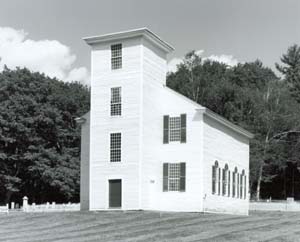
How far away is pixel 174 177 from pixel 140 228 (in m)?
10.6

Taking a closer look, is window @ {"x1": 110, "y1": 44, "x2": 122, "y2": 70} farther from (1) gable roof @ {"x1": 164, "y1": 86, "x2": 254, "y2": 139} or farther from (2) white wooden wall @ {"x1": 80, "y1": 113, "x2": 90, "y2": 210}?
(2) white wooden wall @ {"x1": 80, "y1": 113, "x2": 90, "y2": 210}

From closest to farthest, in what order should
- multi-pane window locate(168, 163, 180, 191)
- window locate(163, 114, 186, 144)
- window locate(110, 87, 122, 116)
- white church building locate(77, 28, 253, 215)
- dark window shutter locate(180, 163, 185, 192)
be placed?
white church building locate(77, 28, 253, 215), dark window shutter locate(180, 163, 185, 192), multi-pane window locate(168, 163, 180, 191), window locate(110, 87, 122, 116), window locate(163, 114, 186, 144)

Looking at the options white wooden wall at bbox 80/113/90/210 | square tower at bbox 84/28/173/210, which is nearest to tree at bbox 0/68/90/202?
white wooden wall at bbox 80/113/90/210

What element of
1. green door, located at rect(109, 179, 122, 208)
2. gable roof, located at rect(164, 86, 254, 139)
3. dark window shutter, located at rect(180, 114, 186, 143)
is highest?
gable roof, located at rect(164, 86, 254, 139)

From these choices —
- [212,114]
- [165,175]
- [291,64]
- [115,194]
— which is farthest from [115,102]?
[291,64]

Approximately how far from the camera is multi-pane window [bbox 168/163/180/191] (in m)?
37.8

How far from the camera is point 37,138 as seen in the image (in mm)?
61625

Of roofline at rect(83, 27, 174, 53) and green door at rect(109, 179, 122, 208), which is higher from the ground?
roofline at rect(83, 27, 174, 53)

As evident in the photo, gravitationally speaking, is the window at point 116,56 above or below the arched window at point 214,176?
above

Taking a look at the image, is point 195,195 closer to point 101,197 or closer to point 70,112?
point 101,197

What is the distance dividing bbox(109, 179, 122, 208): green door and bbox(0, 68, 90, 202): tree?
22805 millimetres

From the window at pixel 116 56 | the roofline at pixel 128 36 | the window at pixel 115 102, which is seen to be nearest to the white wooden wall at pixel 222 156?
the window at pixel 115 102

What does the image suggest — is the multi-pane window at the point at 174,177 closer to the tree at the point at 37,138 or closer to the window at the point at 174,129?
the window at the point at 174,129

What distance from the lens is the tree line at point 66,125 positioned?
60969 mm
